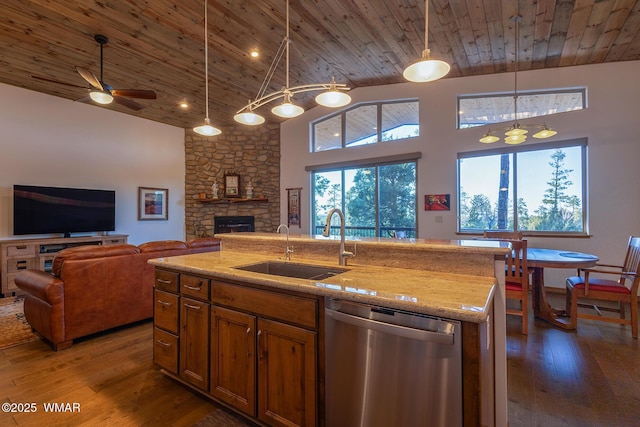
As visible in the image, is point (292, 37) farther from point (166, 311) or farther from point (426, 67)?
point (166, 311)

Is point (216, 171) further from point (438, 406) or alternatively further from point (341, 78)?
point (438, 406)

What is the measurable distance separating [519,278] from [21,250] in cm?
676

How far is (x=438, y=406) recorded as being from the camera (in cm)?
115

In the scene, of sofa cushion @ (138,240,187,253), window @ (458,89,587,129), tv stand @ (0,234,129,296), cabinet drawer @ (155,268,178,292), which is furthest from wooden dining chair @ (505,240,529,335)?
tv stand @ (0,234,129,296)

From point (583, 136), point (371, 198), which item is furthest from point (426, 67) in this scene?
point (371, 198)

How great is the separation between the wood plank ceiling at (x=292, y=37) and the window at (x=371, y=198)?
193 cm

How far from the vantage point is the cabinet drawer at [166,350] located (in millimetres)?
2119

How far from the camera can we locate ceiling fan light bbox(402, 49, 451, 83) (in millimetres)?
1738

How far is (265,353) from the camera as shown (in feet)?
5.32

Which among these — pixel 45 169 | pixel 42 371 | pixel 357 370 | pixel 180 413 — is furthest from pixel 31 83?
pixel 357 370

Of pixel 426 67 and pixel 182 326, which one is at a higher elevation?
pixel 426 67

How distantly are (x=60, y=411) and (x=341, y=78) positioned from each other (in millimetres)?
5650

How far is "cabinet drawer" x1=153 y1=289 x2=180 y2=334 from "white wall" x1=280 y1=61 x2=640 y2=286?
457cm

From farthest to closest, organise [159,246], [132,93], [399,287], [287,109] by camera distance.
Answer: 1. [132,93]
2. [159,246]
3. [287,109]
4. [399,287]
